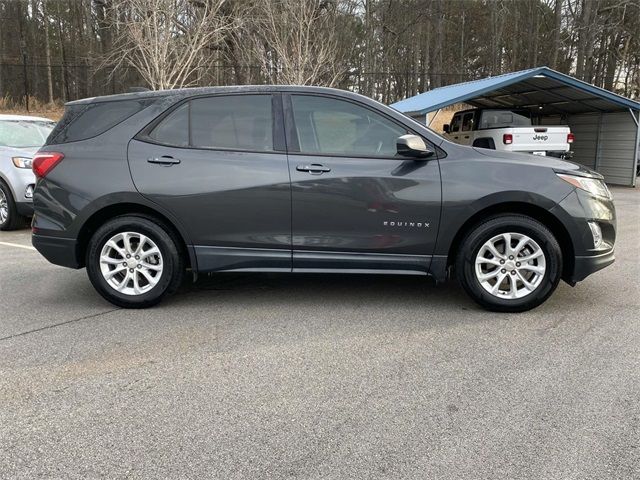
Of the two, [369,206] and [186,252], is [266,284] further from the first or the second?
[369,206]

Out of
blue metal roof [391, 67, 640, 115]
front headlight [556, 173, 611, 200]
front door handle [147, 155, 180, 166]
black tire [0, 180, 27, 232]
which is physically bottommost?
black tire [0, 180, 27, 232]

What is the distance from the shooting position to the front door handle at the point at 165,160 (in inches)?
178

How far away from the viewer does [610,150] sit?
1727 cm

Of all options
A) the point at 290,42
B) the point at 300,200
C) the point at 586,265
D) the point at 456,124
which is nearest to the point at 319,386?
the point at 300,200

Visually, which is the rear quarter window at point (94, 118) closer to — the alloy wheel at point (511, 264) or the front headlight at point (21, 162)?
the alloy wheel at point (511, 264)

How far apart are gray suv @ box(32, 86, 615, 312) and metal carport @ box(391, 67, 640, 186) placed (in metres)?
10.00

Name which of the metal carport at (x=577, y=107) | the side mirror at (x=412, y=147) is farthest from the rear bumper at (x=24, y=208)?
the metal carport at (x=577, y=107)

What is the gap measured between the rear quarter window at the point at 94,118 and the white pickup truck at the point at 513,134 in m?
10.0

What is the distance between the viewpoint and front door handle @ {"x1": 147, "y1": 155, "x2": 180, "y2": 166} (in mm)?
4527

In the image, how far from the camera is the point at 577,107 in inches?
690

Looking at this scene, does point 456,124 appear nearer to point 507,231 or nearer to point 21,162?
point 21,162

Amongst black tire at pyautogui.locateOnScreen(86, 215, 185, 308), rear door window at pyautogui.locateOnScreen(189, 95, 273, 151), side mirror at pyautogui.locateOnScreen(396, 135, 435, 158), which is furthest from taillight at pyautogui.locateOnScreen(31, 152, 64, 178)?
side mirror at pyautogui.locateOnScreen(396, 135, 435, 158)

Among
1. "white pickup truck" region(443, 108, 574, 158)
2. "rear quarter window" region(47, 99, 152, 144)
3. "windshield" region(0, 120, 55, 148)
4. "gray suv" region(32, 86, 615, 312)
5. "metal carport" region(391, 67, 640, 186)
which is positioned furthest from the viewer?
"white pickup truck" region(443, 108, 574, 158)

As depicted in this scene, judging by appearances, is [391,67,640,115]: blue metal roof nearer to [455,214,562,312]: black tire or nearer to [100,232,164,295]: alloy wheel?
[455,214,562,312]: black tire
